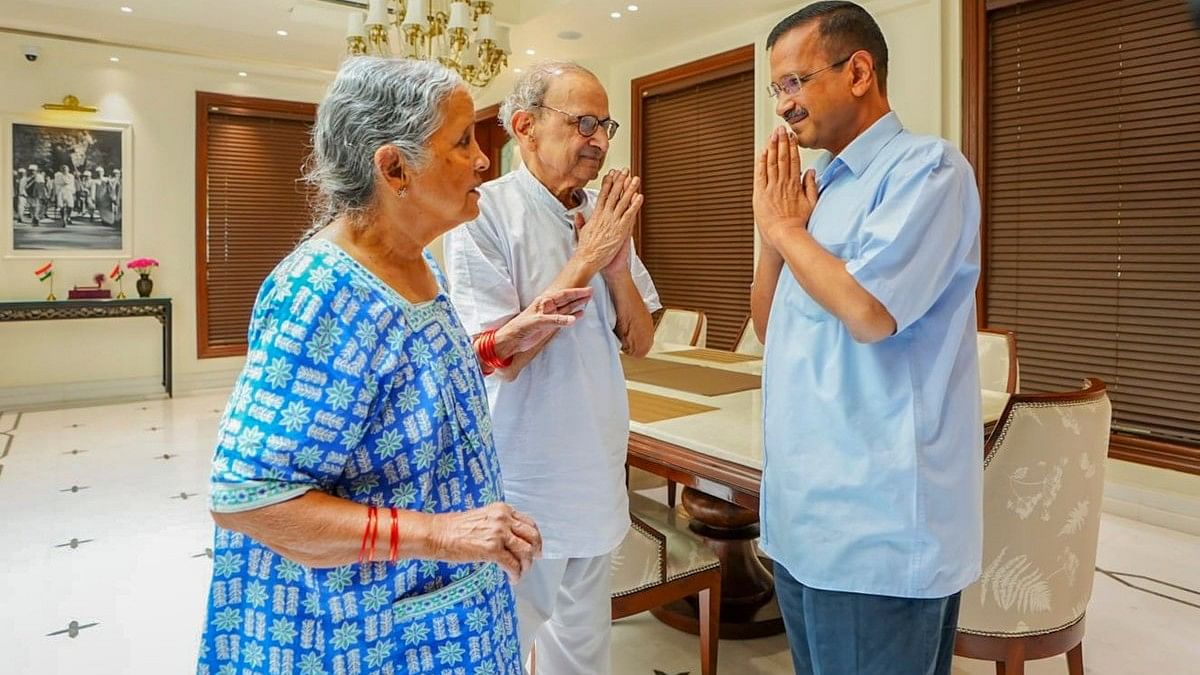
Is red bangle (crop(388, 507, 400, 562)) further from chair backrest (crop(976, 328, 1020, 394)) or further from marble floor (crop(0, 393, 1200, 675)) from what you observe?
chair backrest (crop(976, 328, 1020, 394))

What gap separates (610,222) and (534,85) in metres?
0.29

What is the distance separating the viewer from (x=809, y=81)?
3.81ft

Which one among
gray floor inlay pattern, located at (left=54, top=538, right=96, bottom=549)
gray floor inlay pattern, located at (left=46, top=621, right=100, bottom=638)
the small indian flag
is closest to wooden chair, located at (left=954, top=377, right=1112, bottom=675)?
gray floor inlay pattern, located at (left=46, top=621, right=100, bottom=638)

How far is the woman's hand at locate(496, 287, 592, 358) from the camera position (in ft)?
4.14

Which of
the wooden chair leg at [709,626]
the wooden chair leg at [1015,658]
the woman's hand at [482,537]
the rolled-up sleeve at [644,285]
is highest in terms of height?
the rolled-up sleeve at [644,285]

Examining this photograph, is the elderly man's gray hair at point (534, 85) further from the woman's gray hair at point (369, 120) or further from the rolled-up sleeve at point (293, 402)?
the rolled-up sleeve at point (293, 402)

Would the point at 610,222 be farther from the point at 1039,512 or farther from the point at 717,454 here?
the point at 1039,512

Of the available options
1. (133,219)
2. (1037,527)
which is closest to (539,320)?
(1037,527)

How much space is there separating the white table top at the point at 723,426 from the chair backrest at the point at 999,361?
0.33ft

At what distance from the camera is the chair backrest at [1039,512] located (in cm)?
154

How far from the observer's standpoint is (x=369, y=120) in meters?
0.94

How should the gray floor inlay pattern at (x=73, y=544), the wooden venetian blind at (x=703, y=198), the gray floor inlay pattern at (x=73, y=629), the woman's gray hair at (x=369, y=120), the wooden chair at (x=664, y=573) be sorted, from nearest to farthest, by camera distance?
the woman's gray hair at (x=369, y=120), the wooden chair at (x=664, y=573), the gray floor inlay pattern at (x=73, y=629), the gray floor inlay pattern at (x=73, y=544), the wooden venetian blind at (x=703, y=198)

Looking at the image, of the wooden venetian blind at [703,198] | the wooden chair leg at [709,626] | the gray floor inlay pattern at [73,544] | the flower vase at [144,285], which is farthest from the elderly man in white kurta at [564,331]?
the flower vase at [144,285]

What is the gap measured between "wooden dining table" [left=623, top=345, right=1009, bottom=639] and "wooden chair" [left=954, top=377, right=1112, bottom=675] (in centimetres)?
25
